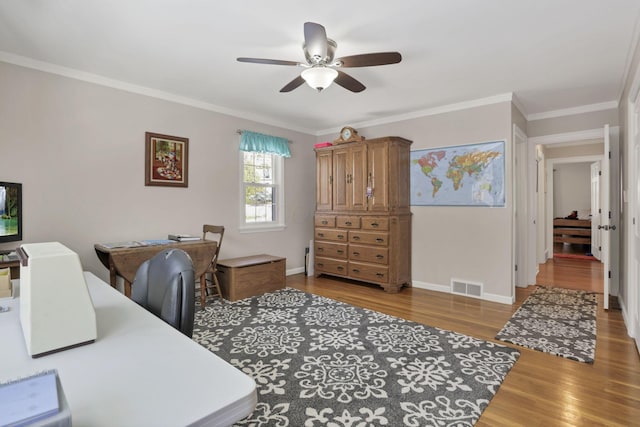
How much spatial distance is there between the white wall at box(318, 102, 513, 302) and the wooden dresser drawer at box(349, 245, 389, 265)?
50 cm

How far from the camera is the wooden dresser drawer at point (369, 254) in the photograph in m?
4.36

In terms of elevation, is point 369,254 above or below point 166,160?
below

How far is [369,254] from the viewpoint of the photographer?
177 inches

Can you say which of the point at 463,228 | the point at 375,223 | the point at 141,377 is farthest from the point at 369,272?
the point at 141,377

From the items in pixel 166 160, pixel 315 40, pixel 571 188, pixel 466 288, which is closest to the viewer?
pixel 315 40

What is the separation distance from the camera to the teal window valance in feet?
14.7

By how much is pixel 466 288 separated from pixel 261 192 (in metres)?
2.96

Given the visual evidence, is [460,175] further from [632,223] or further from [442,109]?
[632,223]

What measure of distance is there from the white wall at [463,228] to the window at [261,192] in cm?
174

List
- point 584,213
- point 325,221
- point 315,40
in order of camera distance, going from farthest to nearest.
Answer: point 584,213, point 325,221, point 315,40

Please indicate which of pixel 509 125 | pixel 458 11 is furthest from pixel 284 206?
pixel 458 11

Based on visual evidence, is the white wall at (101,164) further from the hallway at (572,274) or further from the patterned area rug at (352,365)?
the hallway at (572,274)

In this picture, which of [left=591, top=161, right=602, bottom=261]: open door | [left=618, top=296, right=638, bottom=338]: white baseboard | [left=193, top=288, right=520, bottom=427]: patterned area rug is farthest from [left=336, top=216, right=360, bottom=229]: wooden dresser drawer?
[left=591, top=161, right=602, bottom=261]: open door

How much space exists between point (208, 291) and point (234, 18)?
2.87 m
